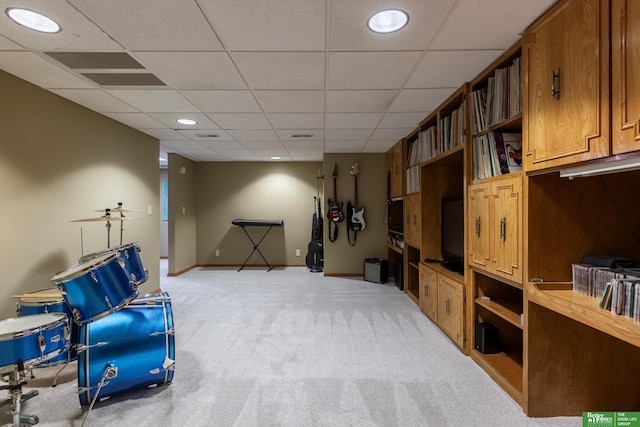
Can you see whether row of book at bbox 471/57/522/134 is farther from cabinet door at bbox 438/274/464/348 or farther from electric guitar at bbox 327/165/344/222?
electric guitar at bbox 327/165/344/222

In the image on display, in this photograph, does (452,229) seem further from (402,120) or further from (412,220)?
(402,120)

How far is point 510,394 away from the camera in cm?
192

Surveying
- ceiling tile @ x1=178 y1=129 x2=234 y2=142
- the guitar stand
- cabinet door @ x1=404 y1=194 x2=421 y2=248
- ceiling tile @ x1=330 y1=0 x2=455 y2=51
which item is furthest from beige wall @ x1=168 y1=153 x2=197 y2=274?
ceiling tile @ x1=330 y1=0 x2=455 y2=51

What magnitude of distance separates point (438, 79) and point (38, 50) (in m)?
2.84

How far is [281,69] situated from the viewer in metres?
2.16

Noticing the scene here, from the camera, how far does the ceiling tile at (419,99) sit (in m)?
2.62

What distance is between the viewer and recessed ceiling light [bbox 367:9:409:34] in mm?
1568

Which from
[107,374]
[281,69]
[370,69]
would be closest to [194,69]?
[281,69]

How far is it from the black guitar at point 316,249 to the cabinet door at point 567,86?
178 inches

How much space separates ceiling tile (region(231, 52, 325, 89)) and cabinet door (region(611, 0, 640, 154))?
1.46 metres

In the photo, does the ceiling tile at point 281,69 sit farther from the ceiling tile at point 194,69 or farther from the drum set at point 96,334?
the drum set at point 96,334

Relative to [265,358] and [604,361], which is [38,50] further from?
[604,361]

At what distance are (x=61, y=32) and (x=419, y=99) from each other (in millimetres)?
2699

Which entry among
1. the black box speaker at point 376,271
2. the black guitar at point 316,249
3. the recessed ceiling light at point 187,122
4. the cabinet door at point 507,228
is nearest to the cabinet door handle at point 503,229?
the cabinet door at point 507,228
